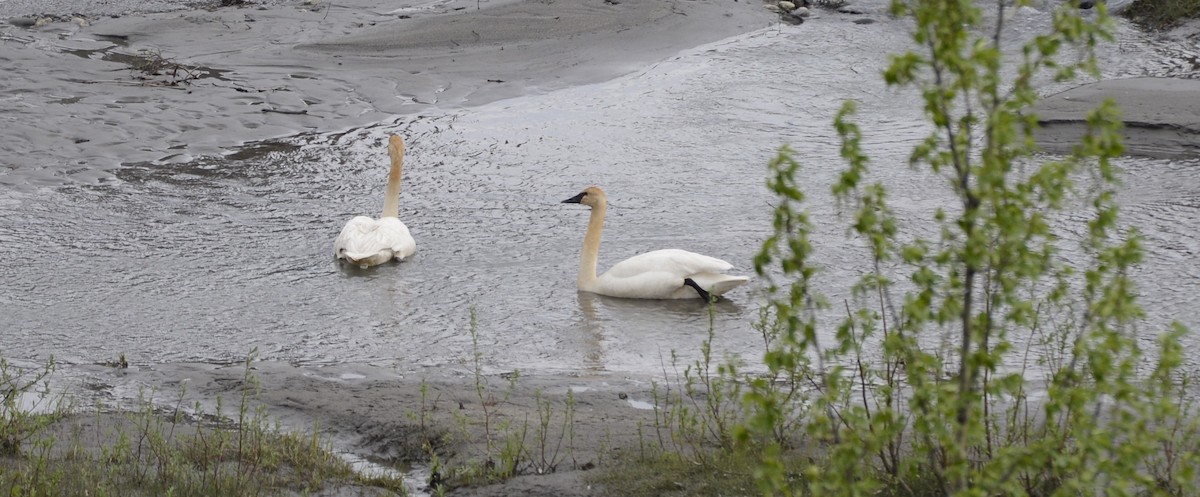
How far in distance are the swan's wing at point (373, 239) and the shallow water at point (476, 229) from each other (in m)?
0.16

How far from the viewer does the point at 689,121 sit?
48.6 feet

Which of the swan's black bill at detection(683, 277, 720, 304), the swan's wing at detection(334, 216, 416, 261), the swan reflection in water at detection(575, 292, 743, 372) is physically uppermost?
the swan's wing at detection(334, 216, 416, 261)

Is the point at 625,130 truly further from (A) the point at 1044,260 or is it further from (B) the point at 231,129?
(A) the point at 1044,260

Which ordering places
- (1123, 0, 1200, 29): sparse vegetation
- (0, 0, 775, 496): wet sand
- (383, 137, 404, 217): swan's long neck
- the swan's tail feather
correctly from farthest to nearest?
(1123, 0, 1200, 29): sparse vegetation → (383, 137, 404, 217): swan's long neck → the swan's tail feather → (0, 0, 775, 496): wet sand

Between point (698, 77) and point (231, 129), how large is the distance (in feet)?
19.4

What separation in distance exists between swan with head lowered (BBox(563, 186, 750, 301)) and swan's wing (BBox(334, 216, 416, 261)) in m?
1.51

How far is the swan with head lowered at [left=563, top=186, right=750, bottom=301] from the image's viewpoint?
9.18m

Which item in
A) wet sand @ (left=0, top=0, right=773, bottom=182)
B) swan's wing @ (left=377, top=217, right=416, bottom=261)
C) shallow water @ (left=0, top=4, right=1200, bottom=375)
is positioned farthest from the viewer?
wet sand @ (left=0, top=0, right=773, bottom=182)

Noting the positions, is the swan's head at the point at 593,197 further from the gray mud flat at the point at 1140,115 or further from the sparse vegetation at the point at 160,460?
the gray mud flat at the point at 1140,115

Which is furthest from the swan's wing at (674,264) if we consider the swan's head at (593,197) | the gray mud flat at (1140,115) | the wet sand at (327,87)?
the gray mud flat at (1140,115)

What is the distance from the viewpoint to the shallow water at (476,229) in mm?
8312

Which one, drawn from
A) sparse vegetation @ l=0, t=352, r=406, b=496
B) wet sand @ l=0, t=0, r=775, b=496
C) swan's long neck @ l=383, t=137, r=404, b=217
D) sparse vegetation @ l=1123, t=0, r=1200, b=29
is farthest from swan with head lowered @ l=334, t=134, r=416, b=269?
sparse vegetation @ l=1123, t=0, r=1200, b=29

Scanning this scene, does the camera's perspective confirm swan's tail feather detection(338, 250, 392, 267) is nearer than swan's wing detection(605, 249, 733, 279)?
No

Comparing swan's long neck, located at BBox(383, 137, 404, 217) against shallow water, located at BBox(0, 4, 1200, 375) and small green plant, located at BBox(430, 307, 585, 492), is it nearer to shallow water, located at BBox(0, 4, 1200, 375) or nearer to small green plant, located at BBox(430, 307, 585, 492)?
shallow water, located at BBox(0, 4, 1200, 375)
